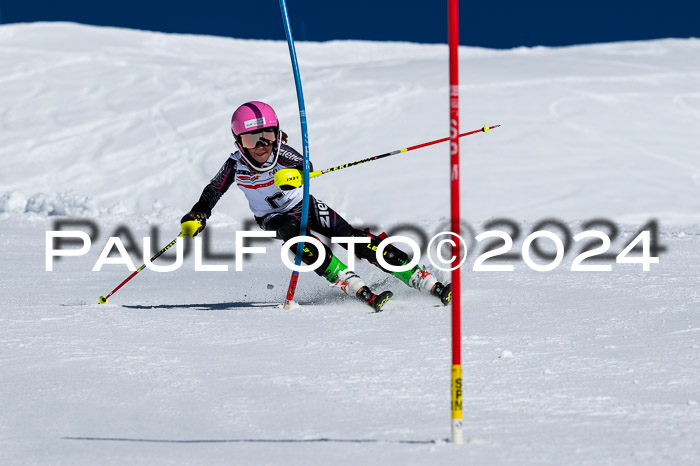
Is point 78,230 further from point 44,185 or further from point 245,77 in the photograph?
point 245,77

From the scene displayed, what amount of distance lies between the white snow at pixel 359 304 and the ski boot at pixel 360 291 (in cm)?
16

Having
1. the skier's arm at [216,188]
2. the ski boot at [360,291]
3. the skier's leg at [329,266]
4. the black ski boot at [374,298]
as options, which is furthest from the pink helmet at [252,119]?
the black ski boot at [374,298]

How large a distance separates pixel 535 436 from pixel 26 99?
62.7 feet

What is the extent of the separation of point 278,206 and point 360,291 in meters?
0.80

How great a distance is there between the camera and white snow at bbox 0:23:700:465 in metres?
2.83

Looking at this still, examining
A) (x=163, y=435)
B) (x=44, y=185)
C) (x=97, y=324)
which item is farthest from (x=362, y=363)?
(x=44, y=185)

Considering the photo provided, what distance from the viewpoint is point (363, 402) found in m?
3.21

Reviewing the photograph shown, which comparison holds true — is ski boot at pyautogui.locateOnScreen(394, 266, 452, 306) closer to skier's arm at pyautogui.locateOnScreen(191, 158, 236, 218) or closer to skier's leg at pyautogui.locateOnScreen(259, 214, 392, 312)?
skier's leg at pyautogui.locateOnScreen(259, 214, 392, 312)

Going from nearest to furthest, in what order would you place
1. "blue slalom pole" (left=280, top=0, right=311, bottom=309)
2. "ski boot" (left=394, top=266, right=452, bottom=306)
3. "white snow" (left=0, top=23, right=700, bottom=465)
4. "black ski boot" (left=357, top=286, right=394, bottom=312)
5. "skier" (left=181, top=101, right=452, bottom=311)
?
1. "white snow" (left=0, top=23, right=700, bottom=465)
2. "blue slalom pole" (left=280, top=0, right=311, bottom=309)
3. "black ski boot" (left=357, top=286, right=394, bottom=312)
4. "skier" (left=181, top=101, right=452, bottom=311)
5. "ski boot" (left=394, top=266, right=452, bottom=306)

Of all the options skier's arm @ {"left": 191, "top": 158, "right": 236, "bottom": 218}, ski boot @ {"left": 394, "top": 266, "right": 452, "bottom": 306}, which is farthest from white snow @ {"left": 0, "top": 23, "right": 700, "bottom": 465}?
skier's arm @ {"left": 191, "top": 158, "right": 236, "bottom": 218}

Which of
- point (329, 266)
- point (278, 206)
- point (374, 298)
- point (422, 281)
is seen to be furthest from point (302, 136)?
point (422, 281)

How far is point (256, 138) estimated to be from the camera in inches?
217

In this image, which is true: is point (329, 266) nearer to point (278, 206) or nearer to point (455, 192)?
point (278, 206)

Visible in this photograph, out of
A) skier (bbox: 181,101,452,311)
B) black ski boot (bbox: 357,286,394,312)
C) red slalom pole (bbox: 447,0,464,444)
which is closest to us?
red slalom pole (bbox: 447,0,464,444)
